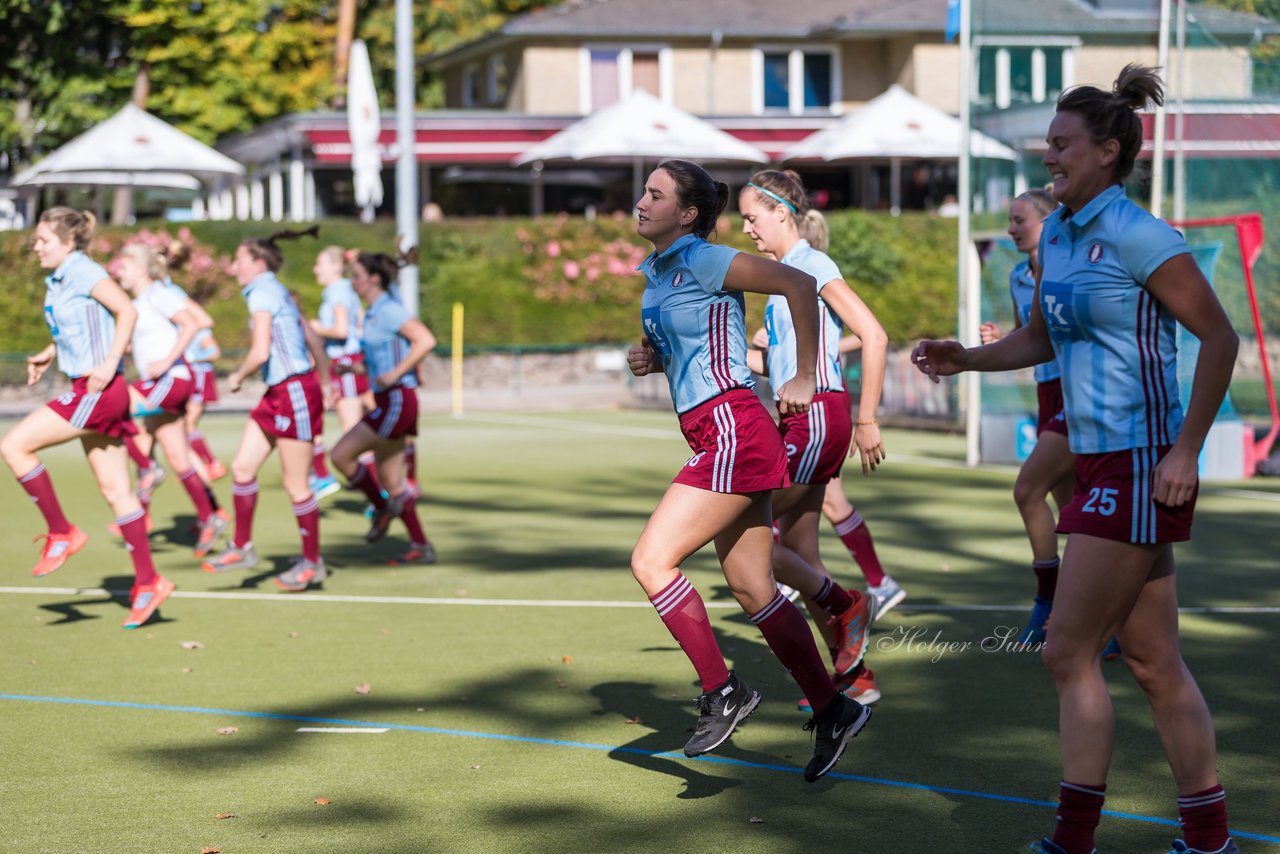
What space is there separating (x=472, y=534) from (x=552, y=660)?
462 cm

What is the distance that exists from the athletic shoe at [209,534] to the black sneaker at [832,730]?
6675 millimetres

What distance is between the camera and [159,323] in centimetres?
1120

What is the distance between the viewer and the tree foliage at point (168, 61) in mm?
37375

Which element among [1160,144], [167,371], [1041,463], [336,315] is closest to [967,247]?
[1160,144]

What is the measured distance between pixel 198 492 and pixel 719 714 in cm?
682

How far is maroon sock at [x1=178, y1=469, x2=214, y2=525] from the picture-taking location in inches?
440

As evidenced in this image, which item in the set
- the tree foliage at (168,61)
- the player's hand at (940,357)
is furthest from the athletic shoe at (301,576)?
the tree foliage at (168,61)

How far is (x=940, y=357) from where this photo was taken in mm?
4848

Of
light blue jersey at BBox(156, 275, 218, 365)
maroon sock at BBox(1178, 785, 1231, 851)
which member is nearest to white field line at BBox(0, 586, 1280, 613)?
light blue jersey at BBox(156, 275, 218, 365)

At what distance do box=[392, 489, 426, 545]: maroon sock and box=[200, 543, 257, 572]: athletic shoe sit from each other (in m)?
0.95

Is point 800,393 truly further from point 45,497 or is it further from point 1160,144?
point 1160,144

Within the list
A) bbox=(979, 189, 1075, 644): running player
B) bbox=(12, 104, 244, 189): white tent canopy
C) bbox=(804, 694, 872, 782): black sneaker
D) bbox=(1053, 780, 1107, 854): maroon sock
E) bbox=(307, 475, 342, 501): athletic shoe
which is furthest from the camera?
bbox=(12, 104, 244, 189): white tent canopy

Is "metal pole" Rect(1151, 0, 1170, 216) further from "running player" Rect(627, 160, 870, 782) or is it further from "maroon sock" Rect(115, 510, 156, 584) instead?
"running player" Rect(627, 160, 870, 782)

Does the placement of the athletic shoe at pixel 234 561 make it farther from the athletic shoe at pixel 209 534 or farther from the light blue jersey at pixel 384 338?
the light blue jersey at pixel 384 338
